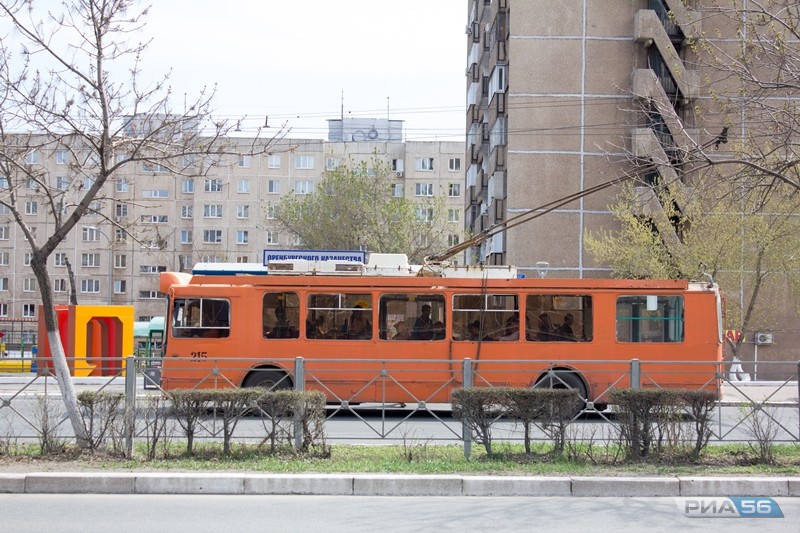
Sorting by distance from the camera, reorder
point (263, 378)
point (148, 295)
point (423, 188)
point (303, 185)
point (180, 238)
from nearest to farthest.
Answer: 1. point (263, 378)
2. point (148, 295)
3. point (180, 238)
4. point (303, 185)
5. point (423, 188)

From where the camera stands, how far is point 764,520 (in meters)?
9.17

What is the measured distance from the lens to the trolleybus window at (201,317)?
18938 mm

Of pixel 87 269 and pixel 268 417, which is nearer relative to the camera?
pixel 268 417

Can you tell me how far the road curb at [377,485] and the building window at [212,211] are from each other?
66002mm

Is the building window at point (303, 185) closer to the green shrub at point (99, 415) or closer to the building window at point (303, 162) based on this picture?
the building window at point (303, 162)

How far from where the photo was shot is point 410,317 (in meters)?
19.0

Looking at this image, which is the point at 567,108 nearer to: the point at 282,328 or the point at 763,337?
the point at 763,337

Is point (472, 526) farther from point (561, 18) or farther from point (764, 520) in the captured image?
point (561, 18)

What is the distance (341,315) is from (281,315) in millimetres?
1267

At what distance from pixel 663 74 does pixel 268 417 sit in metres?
33.8

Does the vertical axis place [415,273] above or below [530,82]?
below

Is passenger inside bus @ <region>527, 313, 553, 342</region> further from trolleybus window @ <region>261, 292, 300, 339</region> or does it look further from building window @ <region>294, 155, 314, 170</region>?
building window @ <region>294, 155, 314, 170</region>

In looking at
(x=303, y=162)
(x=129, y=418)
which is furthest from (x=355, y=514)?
(x=303, y=162)

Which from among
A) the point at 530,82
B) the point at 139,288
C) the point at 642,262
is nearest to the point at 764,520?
the point at 642,262
